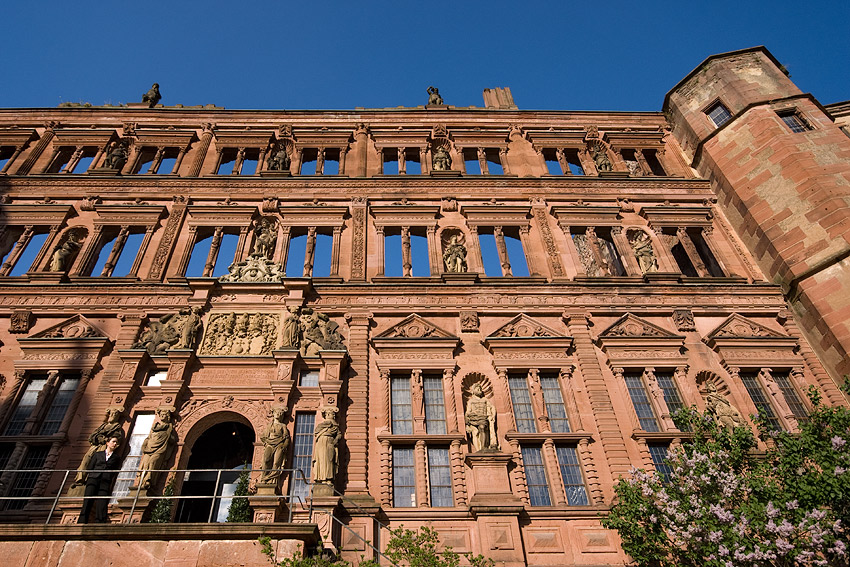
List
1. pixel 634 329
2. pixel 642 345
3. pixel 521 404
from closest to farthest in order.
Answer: pixel 521 404 < pixel 642 345 < pixel 634 329

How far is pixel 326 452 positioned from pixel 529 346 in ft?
24.3

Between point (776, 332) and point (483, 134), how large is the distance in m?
14.9

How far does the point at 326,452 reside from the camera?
1468 cm

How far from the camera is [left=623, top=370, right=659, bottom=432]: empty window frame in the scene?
17.3 meters

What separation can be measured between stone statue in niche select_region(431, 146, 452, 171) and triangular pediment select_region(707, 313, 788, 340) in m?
A: 12.6

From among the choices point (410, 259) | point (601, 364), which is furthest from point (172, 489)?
point (601, 364)

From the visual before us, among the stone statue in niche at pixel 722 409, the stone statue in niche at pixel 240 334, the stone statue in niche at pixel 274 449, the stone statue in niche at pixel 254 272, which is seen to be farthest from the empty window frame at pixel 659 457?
the stone statue in niche at pixel 254 272

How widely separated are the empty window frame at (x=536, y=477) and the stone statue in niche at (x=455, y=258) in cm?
712

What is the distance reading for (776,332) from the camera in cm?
1938

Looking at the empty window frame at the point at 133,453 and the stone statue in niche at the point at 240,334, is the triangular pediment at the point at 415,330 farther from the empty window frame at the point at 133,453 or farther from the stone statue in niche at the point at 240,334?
the empty window frame at the point at 133,453

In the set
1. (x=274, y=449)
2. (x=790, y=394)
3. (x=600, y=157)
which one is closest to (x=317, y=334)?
(x=274, y=449)

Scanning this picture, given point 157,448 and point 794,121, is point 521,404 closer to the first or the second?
point 157,448

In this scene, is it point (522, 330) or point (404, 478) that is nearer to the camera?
point (404, 478)

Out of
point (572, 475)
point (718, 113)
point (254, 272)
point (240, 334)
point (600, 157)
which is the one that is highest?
point (718, 113)
